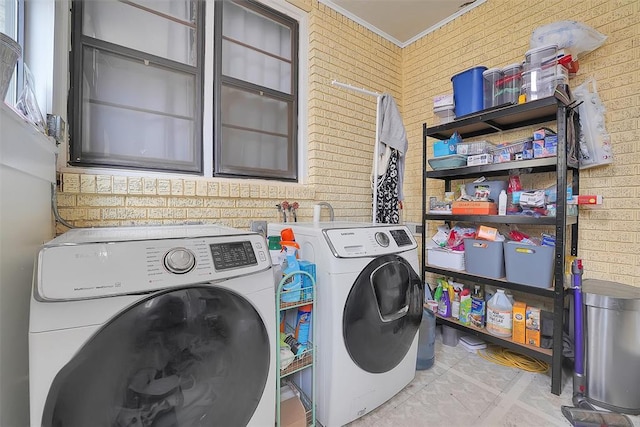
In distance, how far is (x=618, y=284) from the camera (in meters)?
1.68

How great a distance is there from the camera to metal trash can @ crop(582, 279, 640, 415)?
1.43 metres

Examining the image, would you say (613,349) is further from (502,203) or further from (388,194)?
(388,194)

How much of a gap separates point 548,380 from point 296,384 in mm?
1605

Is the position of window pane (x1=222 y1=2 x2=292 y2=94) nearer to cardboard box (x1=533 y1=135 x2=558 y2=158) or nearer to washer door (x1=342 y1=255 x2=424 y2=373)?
washer door (x1=342 y1=255 x2=424 y2=373)

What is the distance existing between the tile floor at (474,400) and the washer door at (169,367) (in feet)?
2.75

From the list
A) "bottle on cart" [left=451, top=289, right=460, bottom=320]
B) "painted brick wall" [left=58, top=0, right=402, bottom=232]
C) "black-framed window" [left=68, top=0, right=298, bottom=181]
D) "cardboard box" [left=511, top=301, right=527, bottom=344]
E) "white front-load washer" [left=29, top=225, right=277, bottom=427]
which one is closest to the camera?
"white front-load washer" [left=29, top=225, right=277, bottom=427]

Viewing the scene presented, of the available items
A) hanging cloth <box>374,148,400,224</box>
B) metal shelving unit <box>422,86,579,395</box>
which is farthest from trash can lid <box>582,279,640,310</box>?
hanging cloth <box>374,148,400,224</box>

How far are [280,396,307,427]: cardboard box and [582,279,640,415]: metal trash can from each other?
5.22ft

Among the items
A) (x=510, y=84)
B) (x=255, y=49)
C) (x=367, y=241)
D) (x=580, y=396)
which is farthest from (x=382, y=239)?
(x=255, y=49)

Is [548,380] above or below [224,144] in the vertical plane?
below

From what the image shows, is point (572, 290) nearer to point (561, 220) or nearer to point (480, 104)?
point (561, 220)

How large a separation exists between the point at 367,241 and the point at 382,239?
0.36ft

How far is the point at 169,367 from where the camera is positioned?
787 mm

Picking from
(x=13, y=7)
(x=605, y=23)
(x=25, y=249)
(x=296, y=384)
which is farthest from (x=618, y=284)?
(x=13, y=7)
